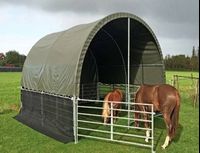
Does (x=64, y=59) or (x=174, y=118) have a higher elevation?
(x=64, y=59)

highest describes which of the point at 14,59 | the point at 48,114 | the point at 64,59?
the point at 14,59

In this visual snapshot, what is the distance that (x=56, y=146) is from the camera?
8.78 m

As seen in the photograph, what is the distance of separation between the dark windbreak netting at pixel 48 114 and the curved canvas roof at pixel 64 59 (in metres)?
0.31

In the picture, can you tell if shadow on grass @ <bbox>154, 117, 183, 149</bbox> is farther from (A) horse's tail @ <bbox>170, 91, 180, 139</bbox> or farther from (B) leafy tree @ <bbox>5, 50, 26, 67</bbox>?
(B) leafy tree @ <bbox>5, 50, 26, 67</bbox>

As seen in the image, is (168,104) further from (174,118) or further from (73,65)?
(73,65)

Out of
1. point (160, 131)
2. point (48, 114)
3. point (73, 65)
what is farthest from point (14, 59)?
point (160, 131)

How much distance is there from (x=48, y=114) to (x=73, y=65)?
2361mm

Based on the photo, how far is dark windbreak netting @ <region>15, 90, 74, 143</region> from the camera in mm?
9539

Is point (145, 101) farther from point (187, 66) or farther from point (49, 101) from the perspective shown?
point (187, 66)

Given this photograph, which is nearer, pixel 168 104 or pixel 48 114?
pixel 168 104

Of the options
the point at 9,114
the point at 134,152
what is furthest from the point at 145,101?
the point at 9,114

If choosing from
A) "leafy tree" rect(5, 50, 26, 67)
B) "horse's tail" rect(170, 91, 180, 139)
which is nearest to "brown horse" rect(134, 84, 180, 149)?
"horse's tail" rect(170, 91, 180, 139)

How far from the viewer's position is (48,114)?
11109mm

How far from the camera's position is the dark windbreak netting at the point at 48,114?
9.54 metres
